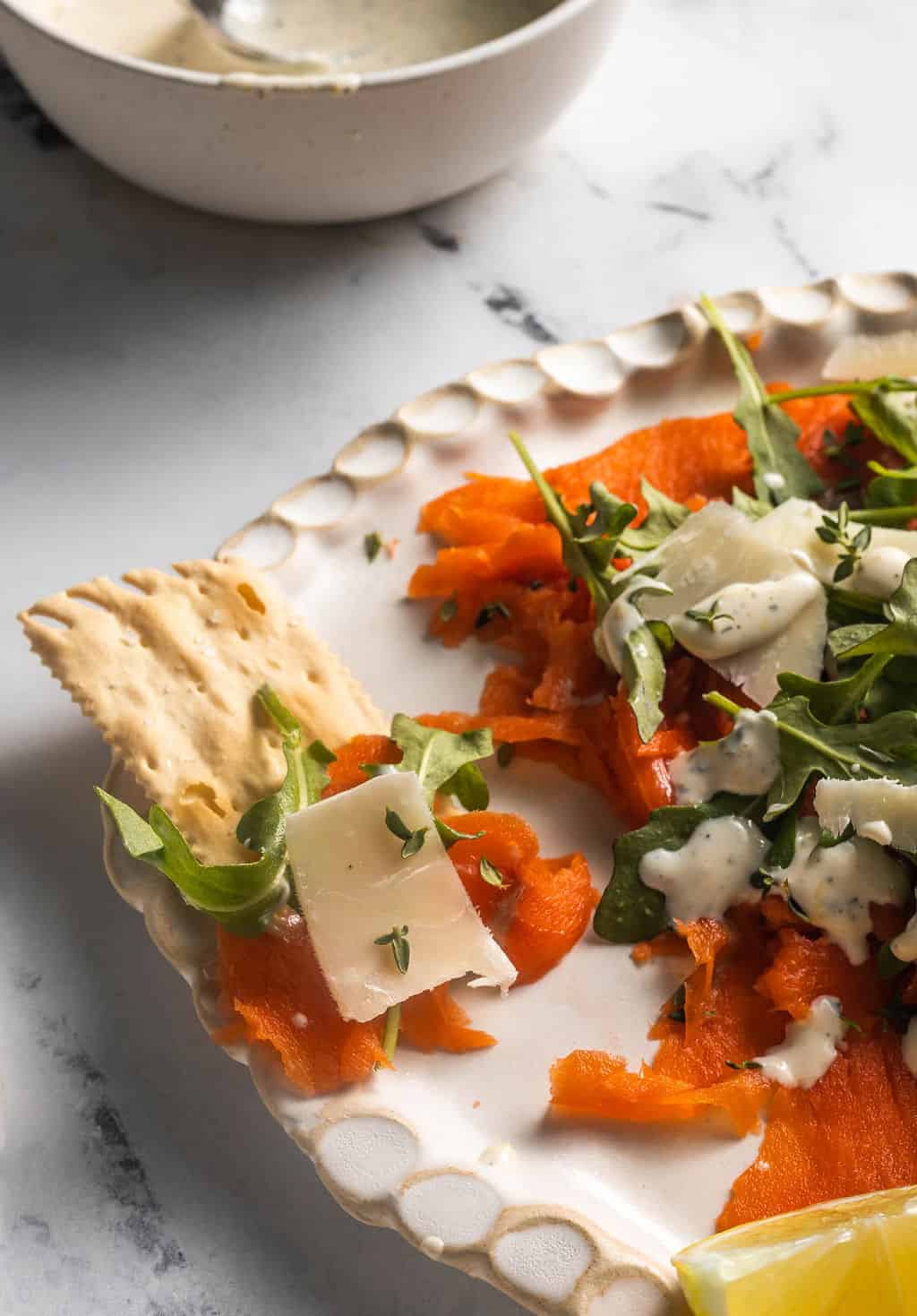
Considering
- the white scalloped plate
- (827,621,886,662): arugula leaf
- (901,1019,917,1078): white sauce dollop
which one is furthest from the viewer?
(827,621,886,662): arugula leaf

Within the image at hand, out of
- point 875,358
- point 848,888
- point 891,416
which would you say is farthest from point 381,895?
point 875,358

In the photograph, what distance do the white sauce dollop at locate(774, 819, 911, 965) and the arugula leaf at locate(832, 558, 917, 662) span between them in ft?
0.93

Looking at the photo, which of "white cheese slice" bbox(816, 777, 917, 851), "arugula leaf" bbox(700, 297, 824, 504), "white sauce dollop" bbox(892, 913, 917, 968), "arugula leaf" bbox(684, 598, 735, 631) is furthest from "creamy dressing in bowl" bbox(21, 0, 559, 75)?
"white sauce dollop" bbox(892, 913, 917, 968)

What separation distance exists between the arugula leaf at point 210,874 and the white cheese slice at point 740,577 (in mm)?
715

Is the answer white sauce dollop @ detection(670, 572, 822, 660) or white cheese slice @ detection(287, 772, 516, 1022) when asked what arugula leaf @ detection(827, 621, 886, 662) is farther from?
white cheese slice @ detection(287, 772, 516, 1022)

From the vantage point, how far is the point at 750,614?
225cm

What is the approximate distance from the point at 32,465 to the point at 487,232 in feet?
3.57

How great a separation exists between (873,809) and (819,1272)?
23.7 inches

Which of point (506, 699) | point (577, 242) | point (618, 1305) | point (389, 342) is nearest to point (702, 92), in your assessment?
point (577, 242)

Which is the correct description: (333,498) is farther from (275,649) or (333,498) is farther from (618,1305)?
(618,1305)

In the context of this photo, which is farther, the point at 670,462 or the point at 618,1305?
the point at 670,462

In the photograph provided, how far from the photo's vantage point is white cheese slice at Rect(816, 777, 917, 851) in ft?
6.66

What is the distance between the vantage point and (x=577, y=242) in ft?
10.6

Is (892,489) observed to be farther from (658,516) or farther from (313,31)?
(313,31)
